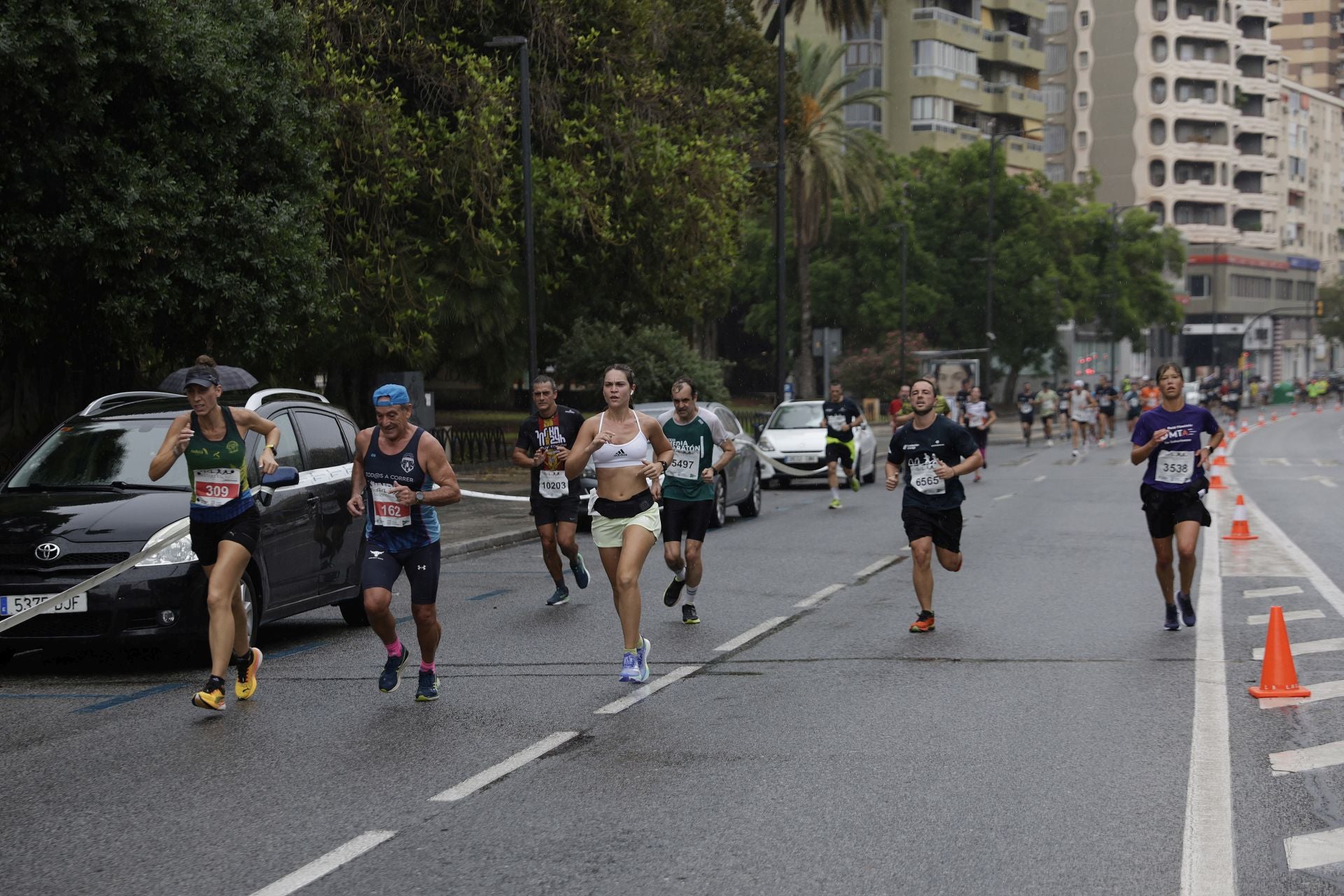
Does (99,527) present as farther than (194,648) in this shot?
No

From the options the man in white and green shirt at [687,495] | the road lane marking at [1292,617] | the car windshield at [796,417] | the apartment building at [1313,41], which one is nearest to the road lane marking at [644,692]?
the man in white and green shirt at [687,495]

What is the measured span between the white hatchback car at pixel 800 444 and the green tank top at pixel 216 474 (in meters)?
20.7

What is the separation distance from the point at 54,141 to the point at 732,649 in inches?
428

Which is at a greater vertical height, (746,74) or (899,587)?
(746,74)

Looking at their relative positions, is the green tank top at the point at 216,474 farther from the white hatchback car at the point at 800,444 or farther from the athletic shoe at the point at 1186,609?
the white hatchback car at the point at 800,444

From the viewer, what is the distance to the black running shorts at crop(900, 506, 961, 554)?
11828 mm

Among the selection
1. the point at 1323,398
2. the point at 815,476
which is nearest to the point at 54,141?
the point at 815,476

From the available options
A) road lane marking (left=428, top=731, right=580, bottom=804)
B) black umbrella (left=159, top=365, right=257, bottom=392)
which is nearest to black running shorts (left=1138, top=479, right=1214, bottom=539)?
road lane marking (left=428, top=731, right=580, bottom=804)

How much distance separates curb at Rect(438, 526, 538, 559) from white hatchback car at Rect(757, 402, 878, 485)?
983cm

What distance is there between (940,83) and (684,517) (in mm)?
76652

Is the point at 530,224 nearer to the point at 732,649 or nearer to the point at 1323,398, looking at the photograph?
the point at 732,649

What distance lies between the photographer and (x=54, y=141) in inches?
709

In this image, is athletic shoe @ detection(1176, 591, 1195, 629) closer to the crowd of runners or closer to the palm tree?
the crowd of runners

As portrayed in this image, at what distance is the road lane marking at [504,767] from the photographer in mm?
6758
